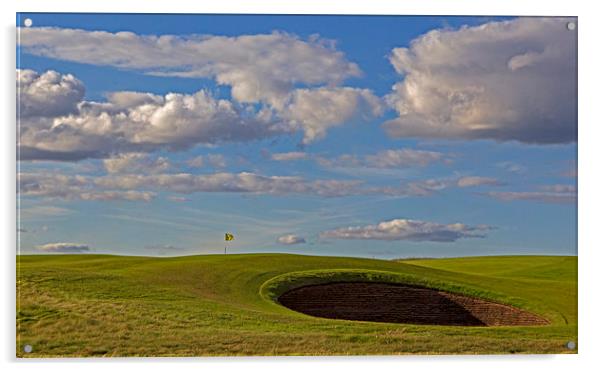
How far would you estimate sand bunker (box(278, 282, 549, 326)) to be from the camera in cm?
1934

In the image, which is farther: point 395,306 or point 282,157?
point 395,306

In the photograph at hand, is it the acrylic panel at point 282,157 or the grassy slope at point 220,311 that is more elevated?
the acrylic panel at point 282,157

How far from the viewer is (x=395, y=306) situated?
19469mm

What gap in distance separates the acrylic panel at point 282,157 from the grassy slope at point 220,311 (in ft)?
0.18

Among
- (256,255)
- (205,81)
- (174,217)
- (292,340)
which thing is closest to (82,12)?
(205,81)

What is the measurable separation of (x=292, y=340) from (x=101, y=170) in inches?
183

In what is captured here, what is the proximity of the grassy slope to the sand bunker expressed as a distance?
35 centimetres

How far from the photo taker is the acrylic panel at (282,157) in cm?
1669

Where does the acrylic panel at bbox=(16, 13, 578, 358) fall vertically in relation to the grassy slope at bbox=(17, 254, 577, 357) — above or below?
above

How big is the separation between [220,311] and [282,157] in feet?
10.4

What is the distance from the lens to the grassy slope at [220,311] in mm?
16281

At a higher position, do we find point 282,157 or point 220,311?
point 282,157

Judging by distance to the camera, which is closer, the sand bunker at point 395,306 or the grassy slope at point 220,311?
the grassy slope at point 220,311

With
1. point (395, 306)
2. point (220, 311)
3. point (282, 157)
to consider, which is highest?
point (282, 157)
